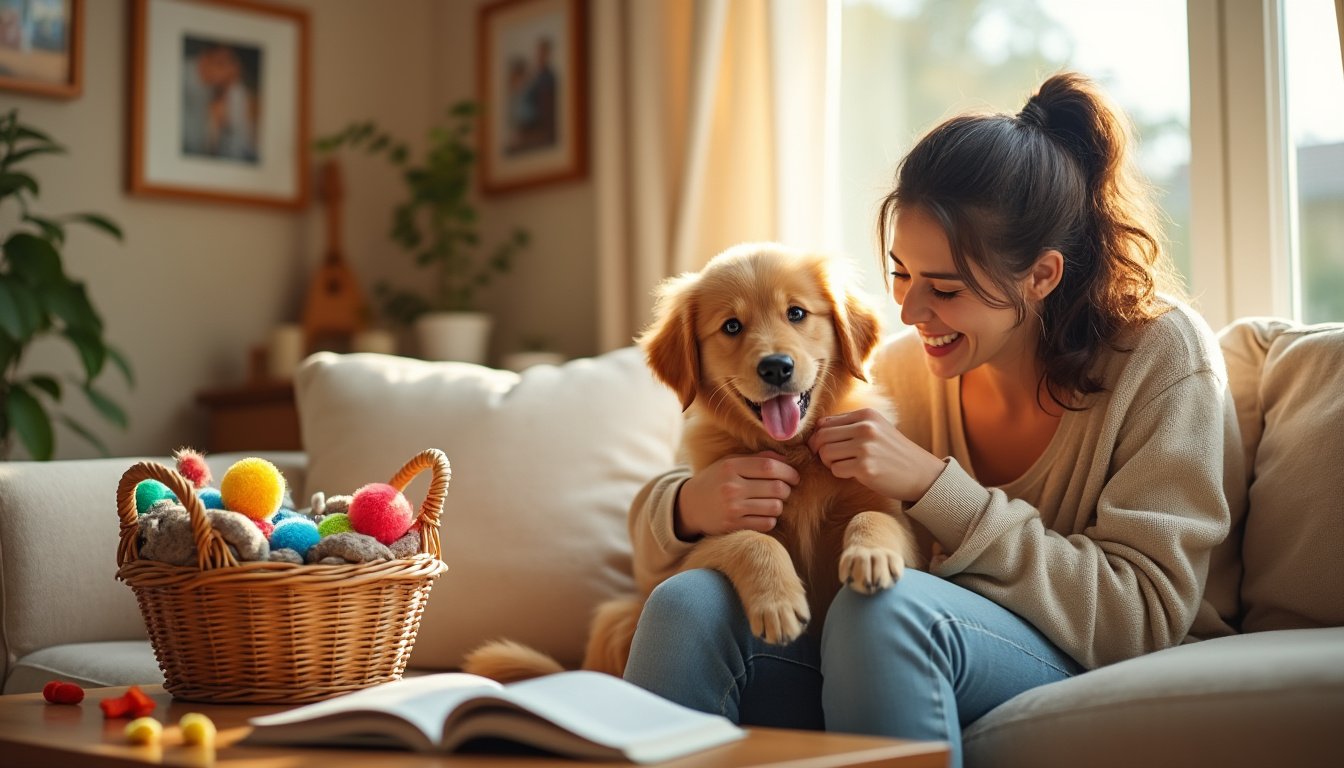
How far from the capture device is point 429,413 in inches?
88.4

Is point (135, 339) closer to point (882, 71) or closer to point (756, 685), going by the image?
point (882, 71)

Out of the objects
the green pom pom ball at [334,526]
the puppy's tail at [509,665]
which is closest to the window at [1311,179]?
the puppy's tail at [509,665]

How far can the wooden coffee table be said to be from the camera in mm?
1015

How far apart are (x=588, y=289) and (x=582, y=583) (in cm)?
175

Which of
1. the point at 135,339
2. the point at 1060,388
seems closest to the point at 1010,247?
the point at 1060,388

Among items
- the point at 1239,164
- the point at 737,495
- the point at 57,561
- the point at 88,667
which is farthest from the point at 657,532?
the point at 1239,164

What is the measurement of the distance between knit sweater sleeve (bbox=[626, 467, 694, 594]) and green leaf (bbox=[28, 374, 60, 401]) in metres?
1.87

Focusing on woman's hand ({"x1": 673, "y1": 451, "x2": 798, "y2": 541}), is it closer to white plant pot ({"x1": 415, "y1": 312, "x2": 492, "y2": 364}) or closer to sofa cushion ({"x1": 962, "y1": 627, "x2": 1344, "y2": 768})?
sofa cushion ({"x1": 962, "y1": 627, "x2": 1344, "y2": 768})

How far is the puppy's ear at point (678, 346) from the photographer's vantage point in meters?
1.85

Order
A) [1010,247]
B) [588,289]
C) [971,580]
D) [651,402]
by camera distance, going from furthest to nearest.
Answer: [588,289], [651,402], [1010,247], [971,580]

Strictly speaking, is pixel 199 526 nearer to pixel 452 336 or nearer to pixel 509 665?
pixel 509 665

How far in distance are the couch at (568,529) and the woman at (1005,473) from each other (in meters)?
0.09

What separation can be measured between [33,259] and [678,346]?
1.93 metres

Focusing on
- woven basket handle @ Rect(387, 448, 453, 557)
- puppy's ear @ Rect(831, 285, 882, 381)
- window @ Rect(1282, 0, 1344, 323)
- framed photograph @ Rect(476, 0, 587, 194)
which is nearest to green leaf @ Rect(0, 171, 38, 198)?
framed photograph @ Rect(476, 0, 587, 194)
